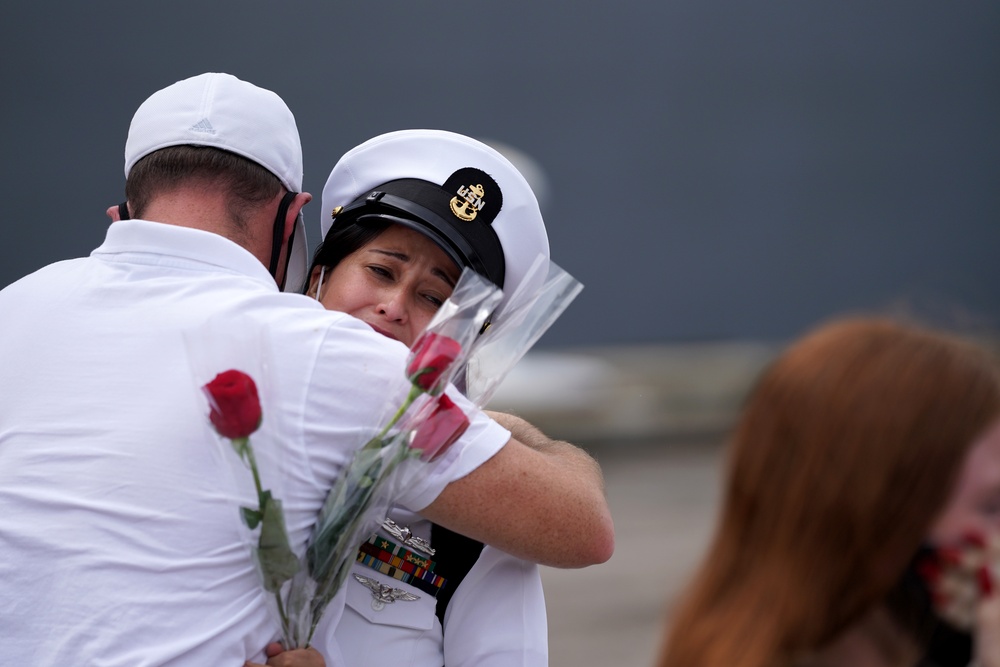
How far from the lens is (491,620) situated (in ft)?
6.55

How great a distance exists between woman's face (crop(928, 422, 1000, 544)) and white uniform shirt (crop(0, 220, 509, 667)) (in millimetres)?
693

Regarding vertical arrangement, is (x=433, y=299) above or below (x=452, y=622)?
above

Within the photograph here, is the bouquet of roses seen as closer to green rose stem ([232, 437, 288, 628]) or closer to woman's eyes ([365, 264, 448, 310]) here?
green rose stem ([232, 437, 288, 628])

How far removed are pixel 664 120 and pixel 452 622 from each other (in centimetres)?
1152

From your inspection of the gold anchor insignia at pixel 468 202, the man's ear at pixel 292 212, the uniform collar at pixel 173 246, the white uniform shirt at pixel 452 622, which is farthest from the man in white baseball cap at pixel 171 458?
the gold anchor insignia at pixel 468 202

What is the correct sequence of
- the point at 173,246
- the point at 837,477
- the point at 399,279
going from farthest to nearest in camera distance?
the point at 399,279
the point at 173,246
the point at 837,477

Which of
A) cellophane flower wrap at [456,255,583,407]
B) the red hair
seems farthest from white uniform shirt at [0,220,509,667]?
the red hair

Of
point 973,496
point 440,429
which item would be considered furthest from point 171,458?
point 973,496

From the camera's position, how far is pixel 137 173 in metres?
1.98

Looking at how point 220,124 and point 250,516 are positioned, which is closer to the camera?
point 250,516

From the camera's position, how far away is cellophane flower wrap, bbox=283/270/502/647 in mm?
1705

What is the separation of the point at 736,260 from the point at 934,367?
1228cm

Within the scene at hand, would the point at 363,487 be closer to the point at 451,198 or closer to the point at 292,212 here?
the point at 292,212

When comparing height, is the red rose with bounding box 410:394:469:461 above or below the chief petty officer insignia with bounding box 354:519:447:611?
above
